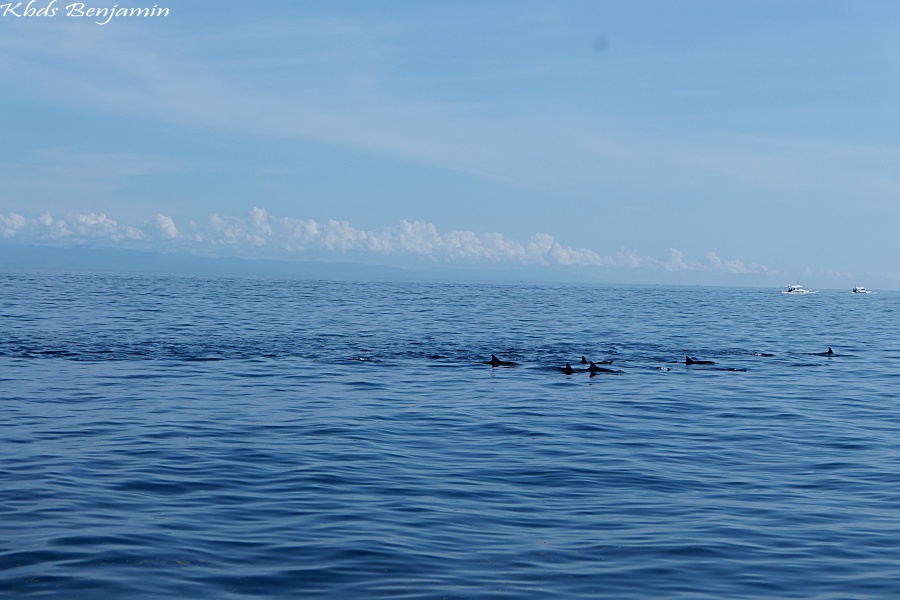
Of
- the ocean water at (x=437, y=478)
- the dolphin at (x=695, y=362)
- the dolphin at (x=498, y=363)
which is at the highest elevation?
the dolphin at (x=695, y=362)

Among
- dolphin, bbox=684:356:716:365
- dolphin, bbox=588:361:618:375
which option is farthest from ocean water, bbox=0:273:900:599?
dolphin, bbox=684:356:716:365

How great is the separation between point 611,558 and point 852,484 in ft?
21.9

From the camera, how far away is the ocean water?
448 inches

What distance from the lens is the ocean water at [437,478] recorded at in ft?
37.4

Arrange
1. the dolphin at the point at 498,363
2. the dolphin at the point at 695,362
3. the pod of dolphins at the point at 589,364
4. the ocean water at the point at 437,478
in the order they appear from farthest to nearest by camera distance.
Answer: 1. the dolphin at the point at 695,362
2. the dolphin at the point at 498,363
3. the pod of dolphins at the point at 589,364
4. the ocean water at the point at 437,478

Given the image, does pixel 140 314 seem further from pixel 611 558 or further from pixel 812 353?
pixel 611 558

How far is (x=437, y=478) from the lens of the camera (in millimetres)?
16516

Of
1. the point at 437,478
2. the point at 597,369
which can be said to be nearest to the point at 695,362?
the point at 597,369

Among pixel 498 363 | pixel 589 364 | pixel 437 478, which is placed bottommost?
pixel 437 478

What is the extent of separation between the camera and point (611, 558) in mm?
12070

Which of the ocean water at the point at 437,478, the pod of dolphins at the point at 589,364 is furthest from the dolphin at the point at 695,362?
the ocean water at the point at 437,478

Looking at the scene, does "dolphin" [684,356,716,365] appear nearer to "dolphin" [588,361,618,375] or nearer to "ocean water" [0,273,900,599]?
"ocean water" [0,273,900,599]

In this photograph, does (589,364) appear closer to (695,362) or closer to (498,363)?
(498,363)

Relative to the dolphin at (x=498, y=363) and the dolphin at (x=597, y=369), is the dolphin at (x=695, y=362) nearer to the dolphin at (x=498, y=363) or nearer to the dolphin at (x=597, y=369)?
the dolphin at (x=597, y=369)
